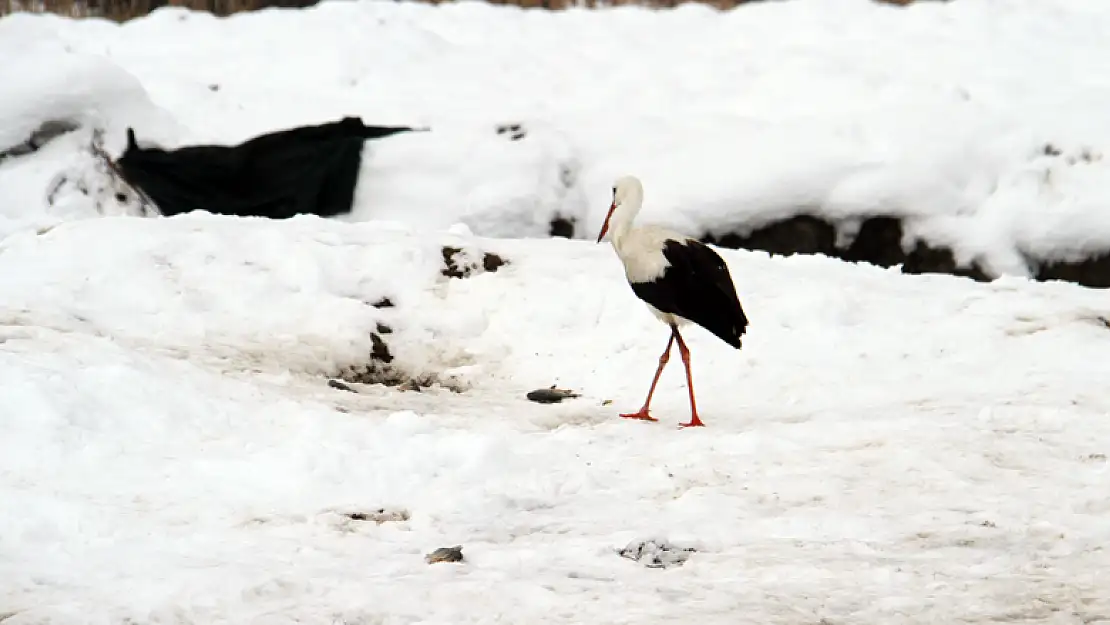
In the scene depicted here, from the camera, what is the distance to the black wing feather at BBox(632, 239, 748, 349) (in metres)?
6.15

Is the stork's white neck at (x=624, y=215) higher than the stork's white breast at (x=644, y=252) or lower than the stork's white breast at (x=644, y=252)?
higher

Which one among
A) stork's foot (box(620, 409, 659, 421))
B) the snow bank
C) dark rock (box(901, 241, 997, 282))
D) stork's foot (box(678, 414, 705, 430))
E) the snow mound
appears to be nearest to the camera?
stork's foot (box(678, 414, 705, 430))

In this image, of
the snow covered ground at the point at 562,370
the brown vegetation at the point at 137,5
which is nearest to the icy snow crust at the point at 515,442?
the snow covered ground at the point at 562,370

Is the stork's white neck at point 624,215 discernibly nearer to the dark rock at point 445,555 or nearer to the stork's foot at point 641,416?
the stork's foot at point 641,416

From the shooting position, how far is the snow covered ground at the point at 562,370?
3.73 m

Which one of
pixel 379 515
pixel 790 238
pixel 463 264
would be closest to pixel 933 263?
→ pixel 790 238

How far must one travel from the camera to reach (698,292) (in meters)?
6.18

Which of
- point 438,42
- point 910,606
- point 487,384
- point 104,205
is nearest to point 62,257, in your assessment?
point 487,384

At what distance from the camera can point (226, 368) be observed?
6172 millimetres

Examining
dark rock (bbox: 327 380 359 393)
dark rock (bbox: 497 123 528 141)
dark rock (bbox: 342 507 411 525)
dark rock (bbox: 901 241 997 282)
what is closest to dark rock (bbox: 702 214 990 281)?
dark rock (bbox: 901 241 997 282)

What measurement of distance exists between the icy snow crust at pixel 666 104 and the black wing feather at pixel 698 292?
182 inches

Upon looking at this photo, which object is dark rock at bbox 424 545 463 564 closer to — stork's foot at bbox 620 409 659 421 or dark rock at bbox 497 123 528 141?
stork's foot at bbox 620 409 659 421

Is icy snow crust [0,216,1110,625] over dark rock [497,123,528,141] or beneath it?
beneath

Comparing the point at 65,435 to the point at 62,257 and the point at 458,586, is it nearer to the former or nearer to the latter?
the point at 458,586
